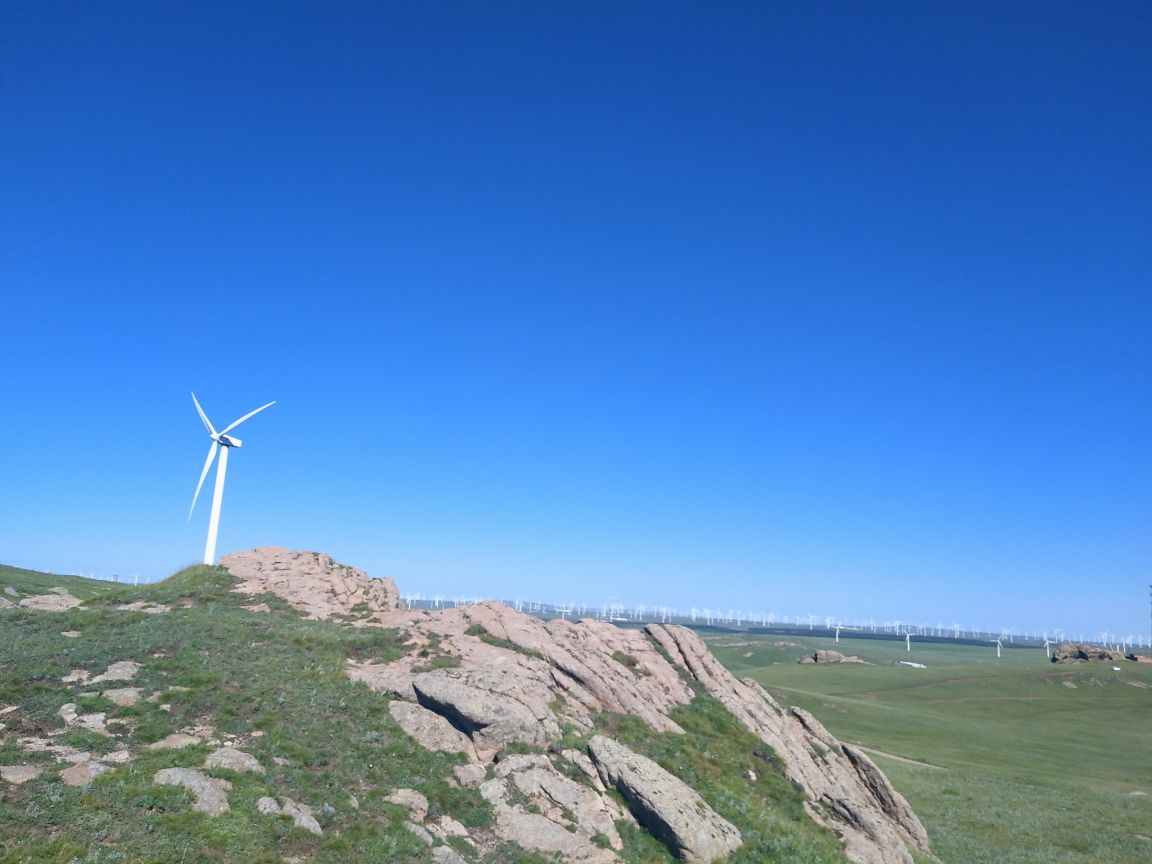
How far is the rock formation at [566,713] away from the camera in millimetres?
25641

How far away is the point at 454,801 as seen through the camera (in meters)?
24.5

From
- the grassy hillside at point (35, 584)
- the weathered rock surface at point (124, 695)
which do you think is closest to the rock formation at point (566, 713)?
the weathered rock surface at point (124, 695)

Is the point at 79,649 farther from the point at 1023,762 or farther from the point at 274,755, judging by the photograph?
the point at 1023,762

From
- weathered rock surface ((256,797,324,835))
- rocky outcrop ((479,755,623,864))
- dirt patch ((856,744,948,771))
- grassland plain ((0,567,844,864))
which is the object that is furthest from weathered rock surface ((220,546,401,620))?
dirt patch ((856,744,948,771))

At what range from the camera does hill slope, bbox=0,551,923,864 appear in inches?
787

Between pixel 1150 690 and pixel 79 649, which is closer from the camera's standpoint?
pixel 79 649

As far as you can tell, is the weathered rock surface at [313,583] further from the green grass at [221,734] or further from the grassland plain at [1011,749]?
the grassland plain at [1011,749]

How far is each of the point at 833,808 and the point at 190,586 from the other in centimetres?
4145

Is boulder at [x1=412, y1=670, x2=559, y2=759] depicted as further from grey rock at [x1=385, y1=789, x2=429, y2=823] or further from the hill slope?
grey rock at [x1=385, y1=789, x2=429, y2=823]

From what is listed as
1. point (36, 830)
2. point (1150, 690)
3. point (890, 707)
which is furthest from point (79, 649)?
point (1150, 690)

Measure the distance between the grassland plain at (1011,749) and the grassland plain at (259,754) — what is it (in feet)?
59.6

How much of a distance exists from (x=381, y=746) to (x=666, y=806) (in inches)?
440

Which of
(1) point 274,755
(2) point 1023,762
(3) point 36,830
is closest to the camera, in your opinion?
(3) point 36,830

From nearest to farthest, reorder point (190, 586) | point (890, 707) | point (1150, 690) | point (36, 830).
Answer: point (36, 830), point (190, 586), point (890, 707), point (1150, 690)
